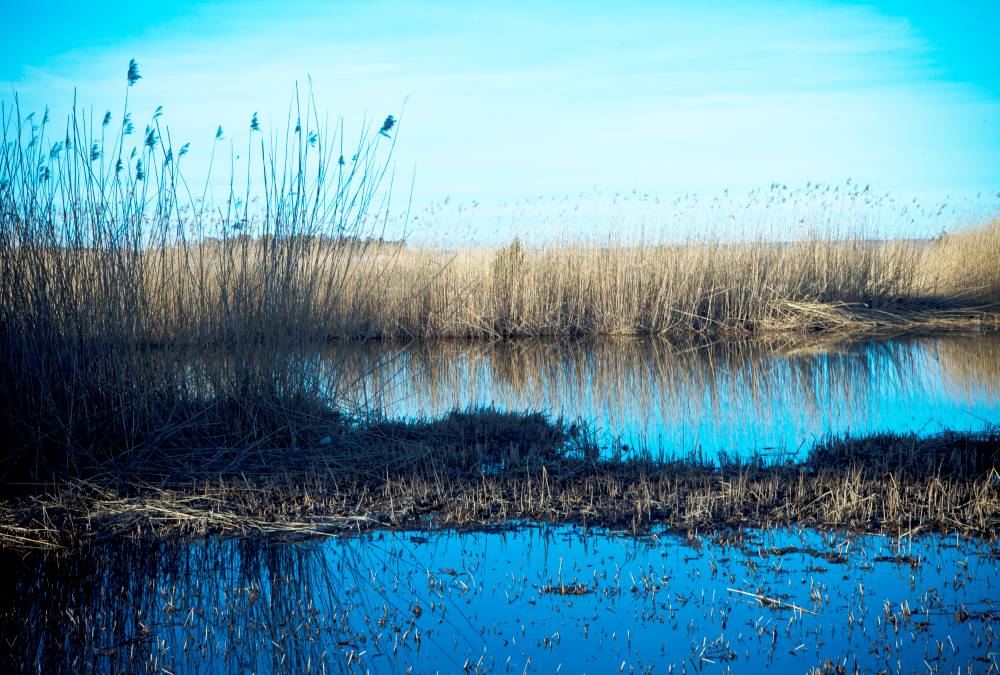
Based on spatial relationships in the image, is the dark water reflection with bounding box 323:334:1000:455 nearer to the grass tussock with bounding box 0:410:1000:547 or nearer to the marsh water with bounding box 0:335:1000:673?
the grass tussock with bounding box 0:410:1000:547

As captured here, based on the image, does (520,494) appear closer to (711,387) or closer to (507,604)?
(507,604)

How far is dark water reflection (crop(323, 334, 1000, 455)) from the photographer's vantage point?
4.93 m

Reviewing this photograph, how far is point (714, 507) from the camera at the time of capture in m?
3.26

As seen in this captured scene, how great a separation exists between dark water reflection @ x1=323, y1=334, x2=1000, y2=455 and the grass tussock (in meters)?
0.55

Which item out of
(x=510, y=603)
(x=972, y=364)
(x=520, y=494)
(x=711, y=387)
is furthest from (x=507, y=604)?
(x=972, y=364)

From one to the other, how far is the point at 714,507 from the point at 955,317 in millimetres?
10461

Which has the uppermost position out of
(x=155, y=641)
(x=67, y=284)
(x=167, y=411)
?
(x=67, y=284)

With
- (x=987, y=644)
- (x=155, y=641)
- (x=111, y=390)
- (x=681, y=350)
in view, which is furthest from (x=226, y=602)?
(x=681, y=350)

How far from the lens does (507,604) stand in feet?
8.25

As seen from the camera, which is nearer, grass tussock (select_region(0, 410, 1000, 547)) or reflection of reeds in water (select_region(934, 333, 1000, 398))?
grass tussock (select_region(0, 410, 1000, 547))

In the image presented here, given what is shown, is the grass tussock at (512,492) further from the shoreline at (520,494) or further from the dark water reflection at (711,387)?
the dark water reflection at (711,387)

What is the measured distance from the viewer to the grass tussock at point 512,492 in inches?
125

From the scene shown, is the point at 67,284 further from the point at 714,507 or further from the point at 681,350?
the point at 681,350

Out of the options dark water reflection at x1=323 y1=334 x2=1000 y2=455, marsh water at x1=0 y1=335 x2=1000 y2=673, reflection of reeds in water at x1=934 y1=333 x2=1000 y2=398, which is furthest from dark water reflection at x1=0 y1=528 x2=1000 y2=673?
reflection of reeds in water at x1=934 y1=333 x2=1000 y2=398
